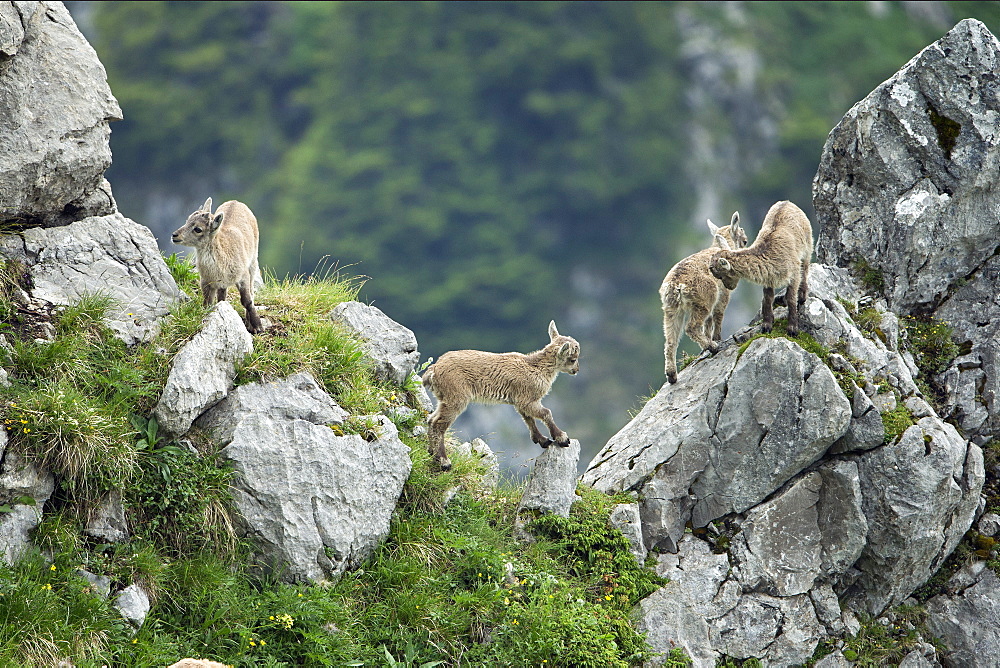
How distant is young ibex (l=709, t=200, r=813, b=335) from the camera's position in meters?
Answer: 12.7

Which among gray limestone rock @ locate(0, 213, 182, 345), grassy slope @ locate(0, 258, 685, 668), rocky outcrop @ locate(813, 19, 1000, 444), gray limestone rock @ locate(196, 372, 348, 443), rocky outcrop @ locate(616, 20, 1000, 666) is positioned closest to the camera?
grassy slope @ locate(0, 258, 685, 668)

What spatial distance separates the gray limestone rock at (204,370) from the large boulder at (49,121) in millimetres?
2510

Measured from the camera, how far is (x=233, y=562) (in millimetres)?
9766

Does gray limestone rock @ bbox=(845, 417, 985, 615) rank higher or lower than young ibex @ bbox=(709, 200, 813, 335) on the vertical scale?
lower

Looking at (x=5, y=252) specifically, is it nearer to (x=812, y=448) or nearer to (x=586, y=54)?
(x=812, y=448)

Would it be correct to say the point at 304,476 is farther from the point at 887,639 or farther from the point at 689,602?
the point at 887,639

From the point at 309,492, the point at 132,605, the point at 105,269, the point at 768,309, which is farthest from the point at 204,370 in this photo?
the point at 768,309

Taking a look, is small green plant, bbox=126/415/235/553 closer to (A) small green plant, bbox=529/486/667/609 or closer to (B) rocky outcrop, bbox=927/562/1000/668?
(A) small green plant, bbox=529/486/667/609

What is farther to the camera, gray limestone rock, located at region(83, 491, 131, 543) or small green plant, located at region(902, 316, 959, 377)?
small green plant, located at region(902, 316, 959, 377)

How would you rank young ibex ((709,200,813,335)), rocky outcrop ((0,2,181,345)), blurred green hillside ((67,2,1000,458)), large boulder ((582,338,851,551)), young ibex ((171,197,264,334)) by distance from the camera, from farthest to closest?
blurred green hillside ((67,2,1000,458))
young ibex ((709,200,813,335))
large boulder ((582,338,851,551))
young ibex ((171,197,264,334))
rocky outcrop ((0,2,181,345))

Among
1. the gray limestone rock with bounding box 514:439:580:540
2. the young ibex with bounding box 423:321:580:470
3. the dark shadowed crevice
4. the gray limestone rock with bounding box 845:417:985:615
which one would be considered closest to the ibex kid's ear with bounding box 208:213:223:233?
the young ibex with bounding box 423:321:580:470

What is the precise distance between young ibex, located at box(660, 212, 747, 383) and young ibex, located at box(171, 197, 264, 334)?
18.8 ft

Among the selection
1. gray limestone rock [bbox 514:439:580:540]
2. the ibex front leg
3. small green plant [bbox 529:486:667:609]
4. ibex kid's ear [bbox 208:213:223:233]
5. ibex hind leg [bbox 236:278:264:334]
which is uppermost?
ibex kid's ear [bbox 208:213:223:233]

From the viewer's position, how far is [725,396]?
41.1ft
